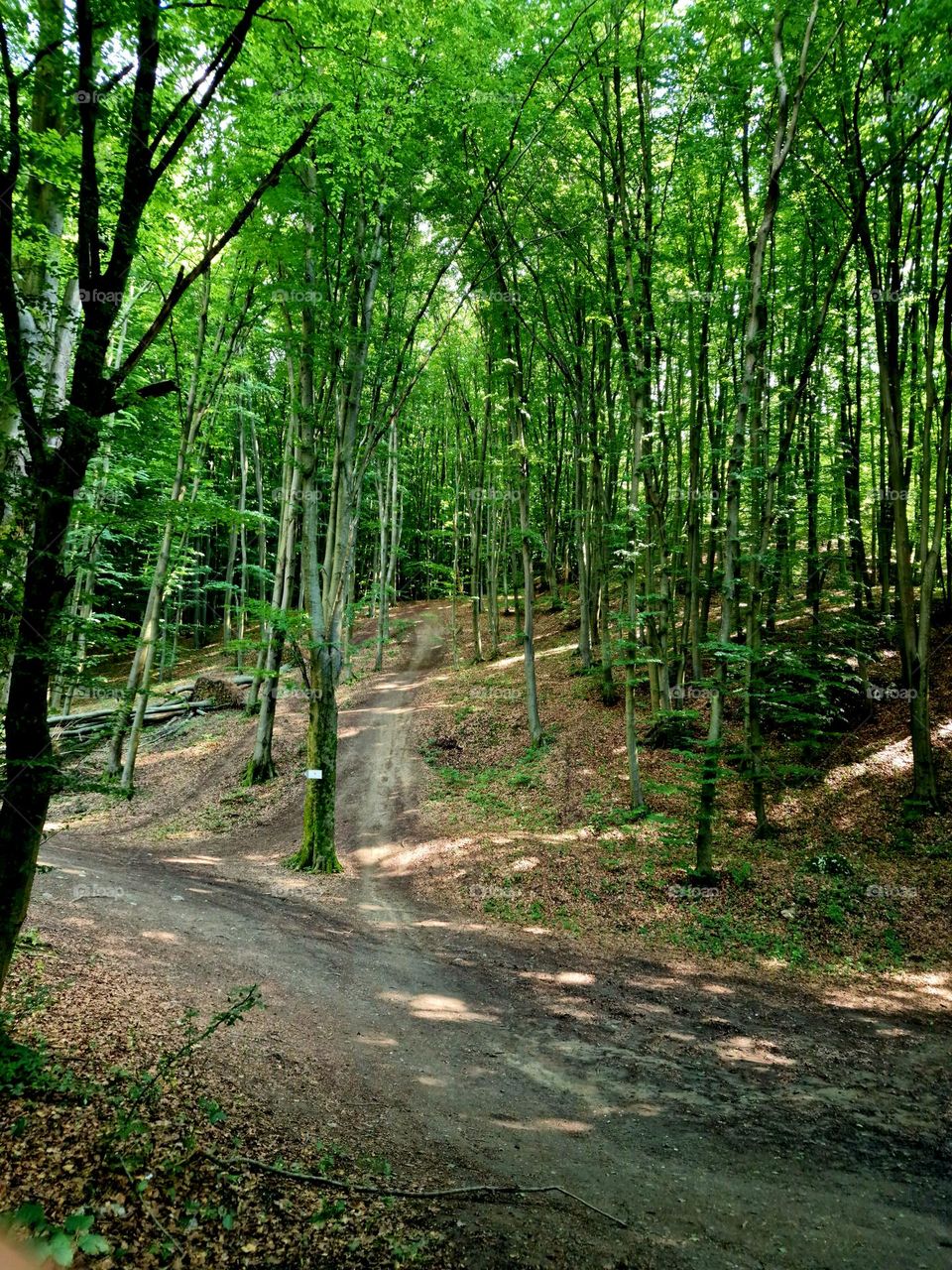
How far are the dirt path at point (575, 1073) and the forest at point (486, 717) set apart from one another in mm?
47

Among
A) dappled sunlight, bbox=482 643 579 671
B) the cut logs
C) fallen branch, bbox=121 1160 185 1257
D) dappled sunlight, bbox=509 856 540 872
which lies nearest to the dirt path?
fallen branch, bbox=121 1160 185 1257

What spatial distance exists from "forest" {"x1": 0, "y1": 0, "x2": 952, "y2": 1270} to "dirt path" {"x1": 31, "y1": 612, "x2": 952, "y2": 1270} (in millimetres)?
47

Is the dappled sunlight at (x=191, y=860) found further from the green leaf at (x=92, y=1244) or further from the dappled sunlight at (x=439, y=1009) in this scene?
the green leaf at (x=92, y=1244)

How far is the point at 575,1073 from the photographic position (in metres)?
5.55

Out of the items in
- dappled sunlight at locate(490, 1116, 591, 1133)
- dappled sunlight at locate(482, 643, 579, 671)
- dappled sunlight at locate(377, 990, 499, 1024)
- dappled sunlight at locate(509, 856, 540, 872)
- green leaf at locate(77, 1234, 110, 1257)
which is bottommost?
dappled sunlight at locate(509, 856, 540, 872)

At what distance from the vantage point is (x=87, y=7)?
3.74m

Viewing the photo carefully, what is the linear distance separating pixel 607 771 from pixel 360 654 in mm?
16307

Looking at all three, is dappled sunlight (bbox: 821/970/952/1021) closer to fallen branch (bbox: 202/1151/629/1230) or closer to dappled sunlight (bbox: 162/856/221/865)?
fallen branch (bbox: 202/1151/629/1230)

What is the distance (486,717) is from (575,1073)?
45.8ft

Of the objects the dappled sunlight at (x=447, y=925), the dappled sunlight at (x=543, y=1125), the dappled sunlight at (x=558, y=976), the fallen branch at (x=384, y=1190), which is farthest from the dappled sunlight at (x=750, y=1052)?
the dappled sunlight at (x=447, y=925)

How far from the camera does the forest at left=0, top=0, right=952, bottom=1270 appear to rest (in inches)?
152

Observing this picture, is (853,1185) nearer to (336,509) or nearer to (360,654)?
(336,509)

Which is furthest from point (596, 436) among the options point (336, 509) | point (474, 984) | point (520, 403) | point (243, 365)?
point (474, 984)

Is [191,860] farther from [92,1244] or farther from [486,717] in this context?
[92,1244]
